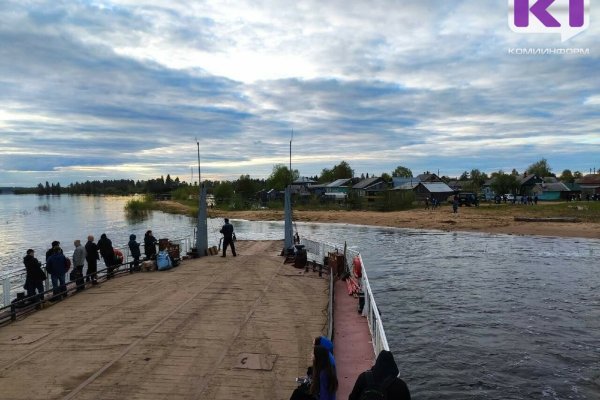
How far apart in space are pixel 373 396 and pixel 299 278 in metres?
11.9

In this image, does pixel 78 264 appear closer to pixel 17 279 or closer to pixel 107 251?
pixel 107 251

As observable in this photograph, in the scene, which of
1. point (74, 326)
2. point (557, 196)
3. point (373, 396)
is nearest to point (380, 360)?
point (373, 396)

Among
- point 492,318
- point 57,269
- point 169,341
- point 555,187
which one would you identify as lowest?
point 492,318

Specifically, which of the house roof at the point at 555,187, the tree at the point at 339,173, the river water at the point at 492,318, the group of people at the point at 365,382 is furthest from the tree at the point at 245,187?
the group of people at the point at 365,382

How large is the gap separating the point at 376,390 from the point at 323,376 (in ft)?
3.60

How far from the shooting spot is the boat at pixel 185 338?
25.5 ft

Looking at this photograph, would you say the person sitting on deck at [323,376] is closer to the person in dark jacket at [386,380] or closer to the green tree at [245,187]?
the person in dark jacket at [386,380]

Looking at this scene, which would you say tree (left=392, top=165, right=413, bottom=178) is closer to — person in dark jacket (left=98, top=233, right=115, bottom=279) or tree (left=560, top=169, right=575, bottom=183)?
tree (left=560, top=169, right=575, bottom=183)

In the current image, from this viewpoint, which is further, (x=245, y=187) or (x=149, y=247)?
(x=245, y=187)

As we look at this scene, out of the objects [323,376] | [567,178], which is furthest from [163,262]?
[567,178]

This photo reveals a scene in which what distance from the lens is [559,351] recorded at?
14.5 meters

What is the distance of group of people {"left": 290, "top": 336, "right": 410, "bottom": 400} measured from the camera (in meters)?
4.68

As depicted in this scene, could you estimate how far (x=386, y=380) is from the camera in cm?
471

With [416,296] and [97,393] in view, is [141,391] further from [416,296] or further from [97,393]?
[416,296]
